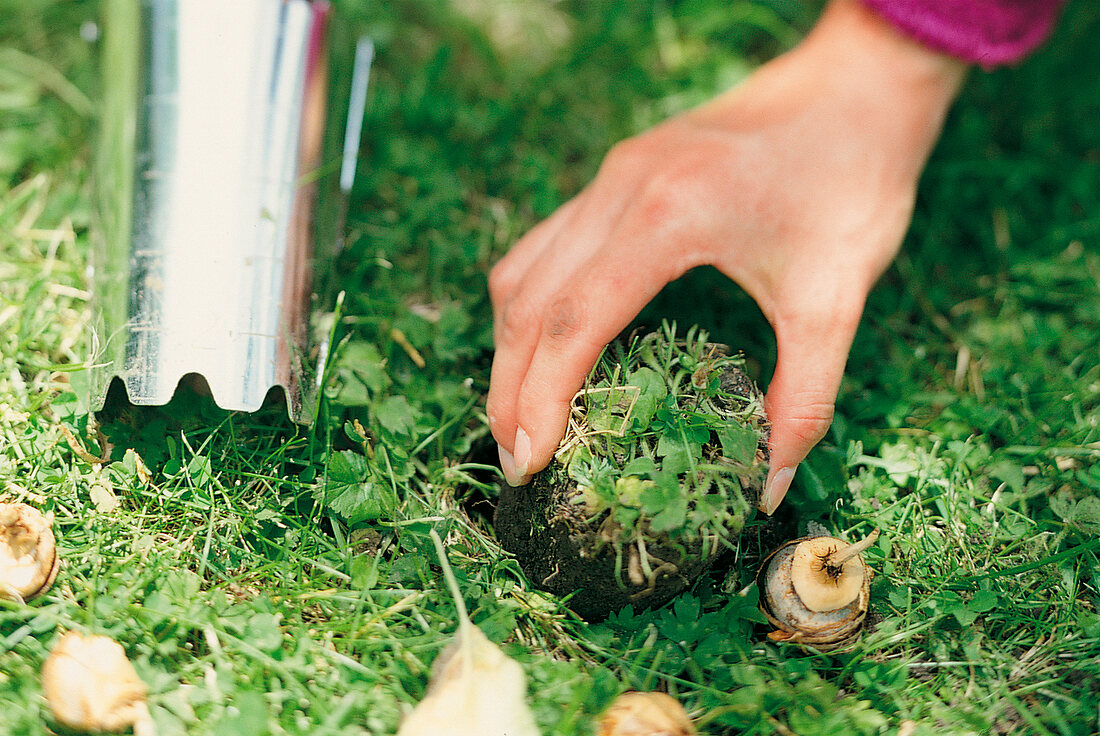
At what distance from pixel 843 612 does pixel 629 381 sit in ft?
2.41

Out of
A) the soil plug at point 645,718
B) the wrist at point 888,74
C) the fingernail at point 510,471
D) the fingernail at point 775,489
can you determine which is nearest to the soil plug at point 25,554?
the fingernail at point 510,471

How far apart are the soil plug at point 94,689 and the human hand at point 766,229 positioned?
2.98ft

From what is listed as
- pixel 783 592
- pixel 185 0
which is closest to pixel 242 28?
pixel 185 0

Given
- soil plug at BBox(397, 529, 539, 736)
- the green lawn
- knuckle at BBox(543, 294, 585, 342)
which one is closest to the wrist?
the green lawn

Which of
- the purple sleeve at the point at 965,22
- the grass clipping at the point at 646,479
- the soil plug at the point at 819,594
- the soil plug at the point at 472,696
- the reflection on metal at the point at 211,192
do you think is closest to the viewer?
the soil plug at the point at 472,696

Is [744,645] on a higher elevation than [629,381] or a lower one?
lower

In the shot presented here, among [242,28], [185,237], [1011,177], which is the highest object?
[242,28]

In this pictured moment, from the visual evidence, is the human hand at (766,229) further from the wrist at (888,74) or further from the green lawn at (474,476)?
the green lawn at (474,476)

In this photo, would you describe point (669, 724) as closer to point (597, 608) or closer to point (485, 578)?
point (597, 608)

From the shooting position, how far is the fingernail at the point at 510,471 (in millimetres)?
1889

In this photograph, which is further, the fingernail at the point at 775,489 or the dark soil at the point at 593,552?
the fingernail at the point at 775,489

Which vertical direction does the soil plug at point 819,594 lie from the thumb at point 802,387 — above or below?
below

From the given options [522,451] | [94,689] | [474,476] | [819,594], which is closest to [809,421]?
[819,594]

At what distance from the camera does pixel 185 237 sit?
207cm
